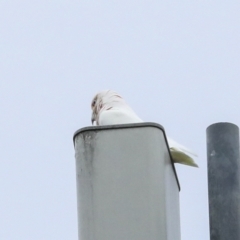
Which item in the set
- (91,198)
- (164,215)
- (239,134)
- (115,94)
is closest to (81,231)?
(91,198)

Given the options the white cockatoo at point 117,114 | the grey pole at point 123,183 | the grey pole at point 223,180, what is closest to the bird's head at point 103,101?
the white cockatoo at point 117,114

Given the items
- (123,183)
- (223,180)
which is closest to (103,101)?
(223,180)

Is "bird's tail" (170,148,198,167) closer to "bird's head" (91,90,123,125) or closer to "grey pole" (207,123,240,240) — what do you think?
"grey pole" (207,123,240,240)

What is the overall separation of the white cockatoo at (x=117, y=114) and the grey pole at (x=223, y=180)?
149 mm

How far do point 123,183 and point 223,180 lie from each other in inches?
29.0

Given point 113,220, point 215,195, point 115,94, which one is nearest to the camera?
A: point 113,220

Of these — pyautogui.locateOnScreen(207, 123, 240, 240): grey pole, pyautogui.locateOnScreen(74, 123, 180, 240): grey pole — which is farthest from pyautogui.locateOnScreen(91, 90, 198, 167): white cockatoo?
pyautogui.locateOnScreen(74, 123, 180, 240): grey pole

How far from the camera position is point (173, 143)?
453cm

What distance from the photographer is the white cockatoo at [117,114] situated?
447 cm

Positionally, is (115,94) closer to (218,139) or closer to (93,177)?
(218,139)

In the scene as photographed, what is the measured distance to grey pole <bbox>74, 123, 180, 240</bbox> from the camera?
12.4 ft

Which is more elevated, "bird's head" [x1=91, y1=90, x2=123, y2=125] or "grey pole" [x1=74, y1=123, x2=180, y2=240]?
"bird's head" [x1=91, y1=90, x2=123, y2=125]

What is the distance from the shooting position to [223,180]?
171 inches

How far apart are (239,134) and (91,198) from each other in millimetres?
1119
